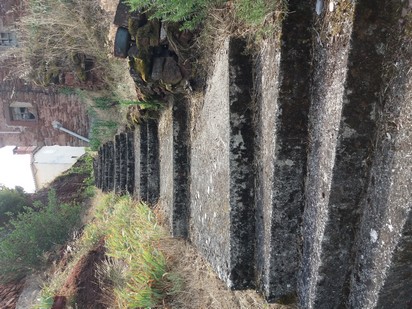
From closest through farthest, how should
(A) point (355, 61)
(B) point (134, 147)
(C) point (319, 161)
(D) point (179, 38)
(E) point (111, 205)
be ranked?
(A) point (355, 61), (C) point (319, 161), (D) point (179, 38), (B) point (134, 147), (E) point (111, 205)

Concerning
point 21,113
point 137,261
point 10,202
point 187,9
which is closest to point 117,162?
point 137,261

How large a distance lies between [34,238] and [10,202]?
5.05m

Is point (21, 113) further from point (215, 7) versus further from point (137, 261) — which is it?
point (215, 7)

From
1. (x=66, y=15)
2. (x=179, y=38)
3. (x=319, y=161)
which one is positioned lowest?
(x=319, y=161)

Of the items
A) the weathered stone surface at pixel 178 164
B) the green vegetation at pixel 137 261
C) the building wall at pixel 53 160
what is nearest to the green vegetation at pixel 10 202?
the building wall at pixel 53 160

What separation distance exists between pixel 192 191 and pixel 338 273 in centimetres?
202

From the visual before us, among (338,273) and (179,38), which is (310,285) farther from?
(179,38)

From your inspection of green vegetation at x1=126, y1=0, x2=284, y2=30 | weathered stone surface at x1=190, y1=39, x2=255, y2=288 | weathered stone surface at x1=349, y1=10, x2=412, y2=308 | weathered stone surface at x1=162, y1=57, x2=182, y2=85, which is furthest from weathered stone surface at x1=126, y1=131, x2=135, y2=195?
weathered stone surface at x1=349, y1=10, x2=412, y2=308

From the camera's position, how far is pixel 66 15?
5.80m

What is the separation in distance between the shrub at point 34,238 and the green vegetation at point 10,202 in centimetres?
353

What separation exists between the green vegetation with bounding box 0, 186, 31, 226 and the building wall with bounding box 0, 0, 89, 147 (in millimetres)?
3226

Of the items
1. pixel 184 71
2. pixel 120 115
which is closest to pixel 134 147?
pixel 120 115

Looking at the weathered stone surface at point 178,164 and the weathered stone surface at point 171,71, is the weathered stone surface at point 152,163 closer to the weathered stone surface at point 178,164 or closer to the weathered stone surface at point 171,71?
Result: the weathered stone surface at point 178,164

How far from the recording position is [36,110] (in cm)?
1094
